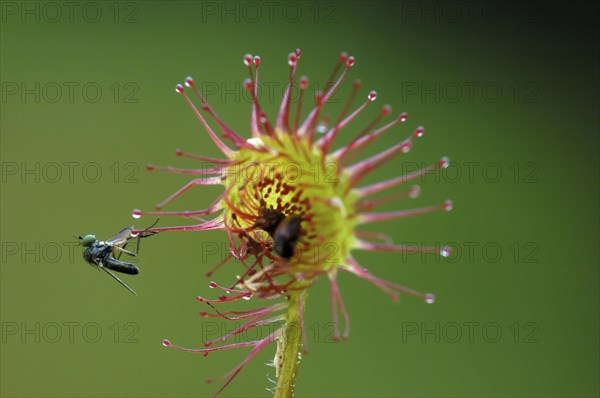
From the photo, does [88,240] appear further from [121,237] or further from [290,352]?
[290,352]

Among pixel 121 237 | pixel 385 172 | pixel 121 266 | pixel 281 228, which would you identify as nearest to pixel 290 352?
pixel 281 228

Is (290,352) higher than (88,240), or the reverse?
(88,240)

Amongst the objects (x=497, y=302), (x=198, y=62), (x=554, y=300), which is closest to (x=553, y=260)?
(x=554, y=300)

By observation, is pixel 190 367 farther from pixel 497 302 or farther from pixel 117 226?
pixel 497 302

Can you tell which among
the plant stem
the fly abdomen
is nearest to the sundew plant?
the plant stem

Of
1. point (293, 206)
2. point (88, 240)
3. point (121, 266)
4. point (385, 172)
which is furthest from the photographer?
point (385, 172)

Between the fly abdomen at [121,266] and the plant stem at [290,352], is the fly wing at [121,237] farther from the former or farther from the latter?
the plant stem at [290,352]
